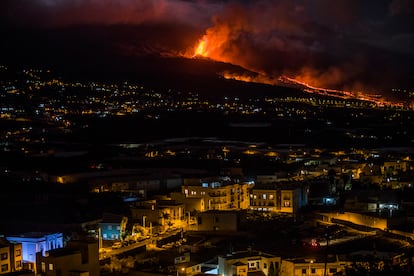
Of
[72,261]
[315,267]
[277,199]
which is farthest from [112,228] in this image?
[315,267]

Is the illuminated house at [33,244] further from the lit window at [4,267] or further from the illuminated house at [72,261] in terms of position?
the illuminated house at [72,261]

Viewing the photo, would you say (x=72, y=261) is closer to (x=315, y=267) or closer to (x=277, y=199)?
(x=315, y=267)

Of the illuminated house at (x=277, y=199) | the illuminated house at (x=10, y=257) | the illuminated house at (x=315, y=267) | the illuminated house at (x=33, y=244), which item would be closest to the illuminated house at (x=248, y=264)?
the illuminated house at (x=315, y=267)

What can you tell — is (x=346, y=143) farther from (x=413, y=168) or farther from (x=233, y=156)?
(x=413, y=168)

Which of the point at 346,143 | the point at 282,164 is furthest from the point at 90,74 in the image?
the point at 282,164

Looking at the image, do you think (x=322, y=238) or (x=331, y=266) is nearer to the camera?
(x=331, y=266)
